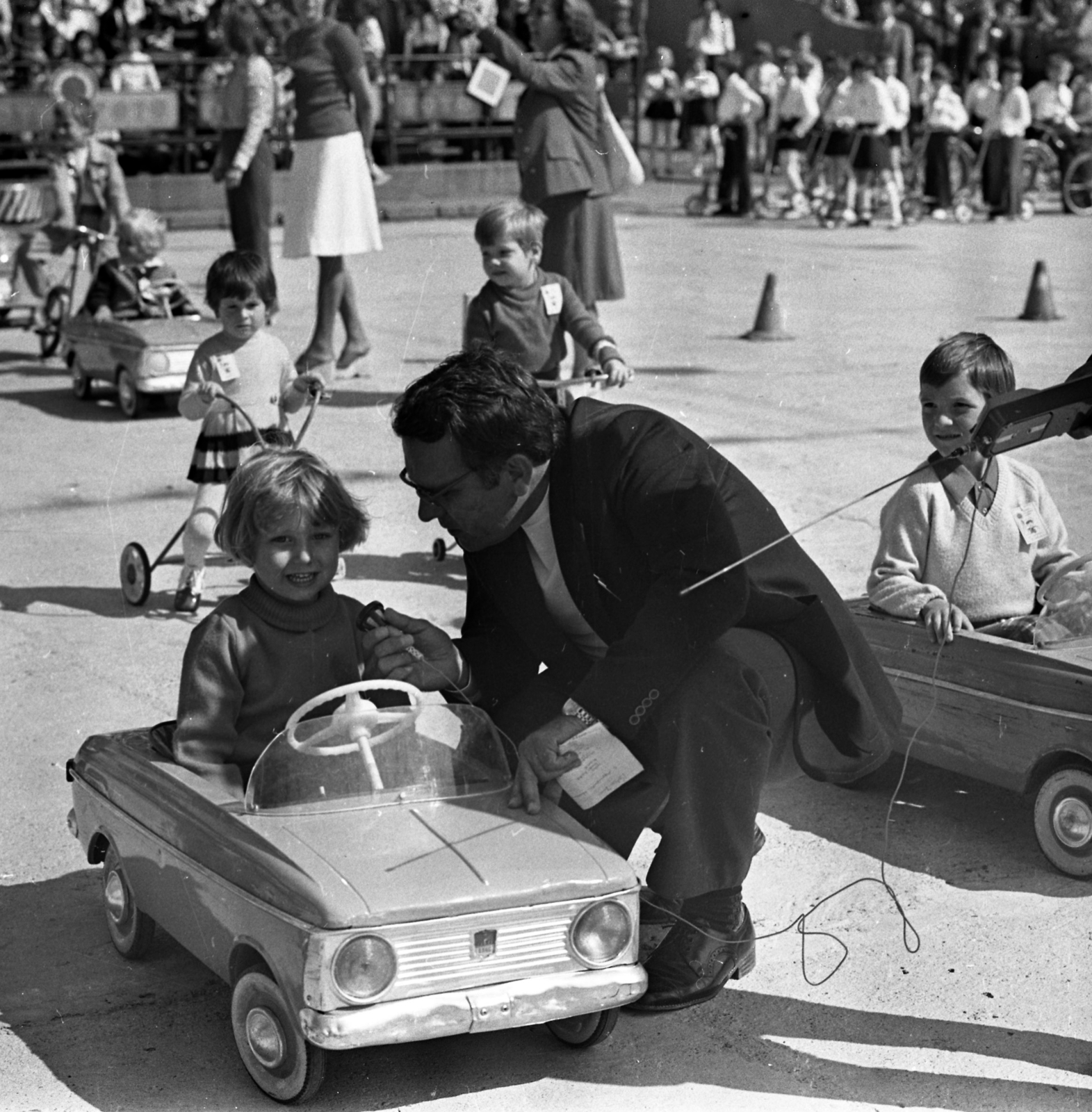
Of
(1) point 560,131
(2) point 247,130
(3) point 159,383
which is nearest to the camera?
(1) point 560,131

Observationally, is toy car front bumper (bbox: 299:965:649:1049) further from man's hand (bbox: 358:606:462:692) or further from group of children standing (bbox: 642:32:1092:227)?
group of children standing (bbox: 642:32:1092:227)

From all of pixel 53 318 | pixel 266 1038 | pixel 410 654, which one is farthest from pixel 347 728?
pixel 53 318

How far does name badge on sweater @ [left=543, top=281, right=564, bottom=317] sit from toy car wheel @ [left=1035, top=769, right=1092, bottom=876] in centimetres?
258

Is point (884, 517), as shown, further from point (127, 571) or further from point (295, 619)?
point (127, 571)

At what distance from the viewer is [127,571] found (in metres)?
5.66

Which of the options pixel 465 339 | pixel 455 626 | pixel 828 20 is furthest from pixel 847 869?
pixel 828 20

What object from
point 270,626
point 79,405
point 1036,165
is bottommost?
point 79,405

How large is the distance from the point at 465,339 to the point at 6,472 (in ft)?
8.59

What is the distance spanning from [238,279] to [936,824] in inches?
108

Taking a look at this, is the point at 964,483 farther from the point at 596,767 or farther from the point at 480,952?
the point at 480,952

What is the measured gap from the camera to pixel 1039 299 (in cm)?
1103

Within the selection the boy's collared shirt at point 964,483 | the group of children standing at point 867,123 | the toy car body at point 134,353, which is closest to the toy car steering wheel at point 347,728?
the boy's collared shirt at point 964,483

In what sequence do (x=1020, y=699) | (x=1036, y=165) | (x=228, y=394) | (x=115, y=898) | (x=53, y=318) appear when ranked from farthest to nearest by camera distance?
(x=1036, y=165) < (x=53, y=318) < (x=228, y=394) < (x=1020, y=699) < (x=115, y=898)

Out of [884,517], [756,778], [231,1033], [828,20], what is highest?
[828,20]
